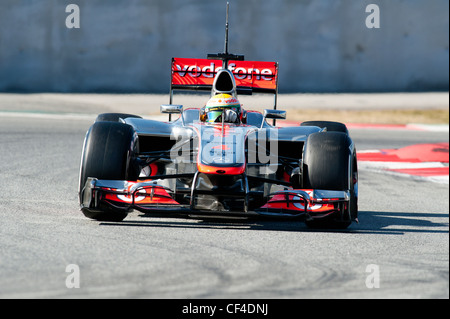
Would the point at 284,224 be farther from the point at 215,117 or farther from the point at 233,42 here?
the point at 233,42

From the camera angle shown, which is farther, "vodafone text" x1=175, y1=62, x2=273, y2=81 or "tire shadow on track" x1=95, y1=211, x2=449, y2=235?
"vodafone text" x1=175, y1=62, x2=273, y2=81

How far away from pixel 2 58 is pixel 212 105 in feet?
46.9

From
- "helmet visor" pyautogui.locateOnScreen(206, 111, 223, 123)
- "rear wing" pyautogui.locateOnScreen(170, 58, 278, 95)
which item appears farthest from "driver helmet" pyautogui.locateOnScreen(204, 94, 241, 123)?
"rear wing" pyautogui.locateOnScreen(170, 58, 278, 95)

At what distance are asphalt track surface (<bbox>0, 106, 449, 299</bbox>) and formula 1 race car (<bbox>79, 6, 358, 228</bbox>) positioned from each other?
210mm

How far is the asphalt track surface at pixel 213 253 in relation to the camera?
5.07 m

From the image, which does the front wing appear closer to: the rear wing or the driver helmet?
the driver helmet

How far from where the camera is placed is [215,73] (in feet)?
33.0

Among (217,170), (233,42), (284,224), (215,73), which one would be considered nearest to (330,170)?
(284,224)

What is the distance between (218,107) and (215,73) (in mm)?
1283

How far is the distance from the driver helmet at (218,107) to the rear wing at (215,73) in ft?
3.00

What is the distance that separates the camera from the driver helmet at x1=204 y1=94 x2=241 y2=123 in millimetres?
8859

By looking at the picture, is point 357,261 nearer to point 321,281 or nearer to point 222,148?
point 321,281
